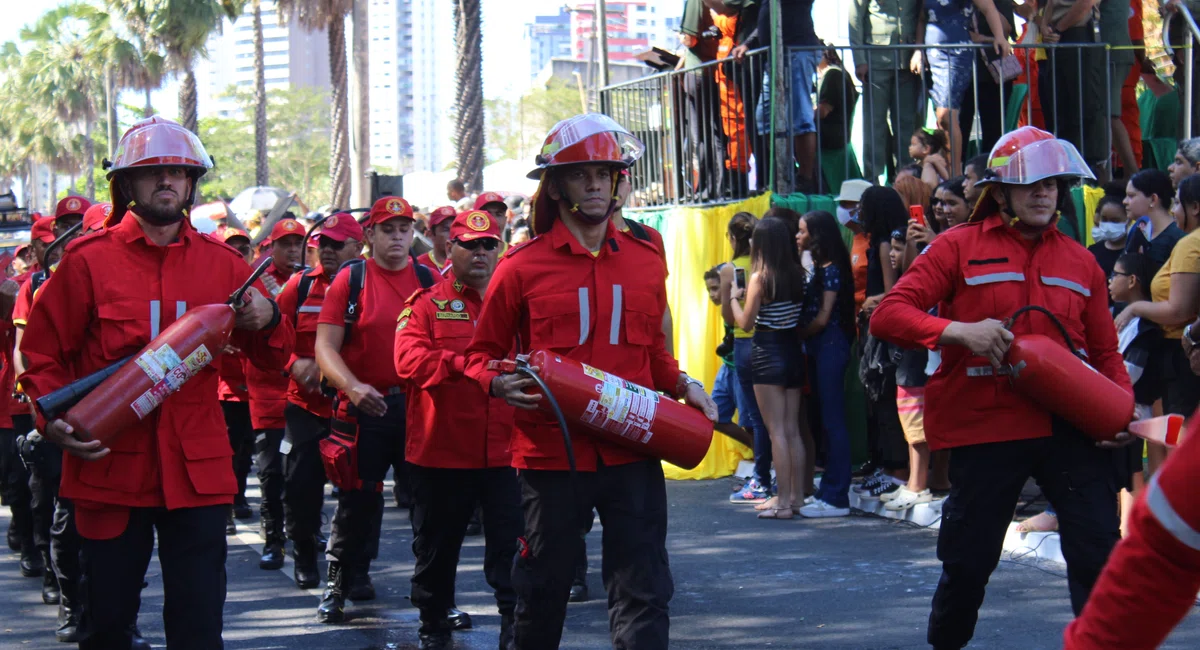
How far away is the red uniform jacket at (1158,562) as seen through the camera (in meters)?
1.90

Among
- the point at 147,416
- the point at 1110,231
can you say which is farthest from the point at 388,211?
the point at 1110,231

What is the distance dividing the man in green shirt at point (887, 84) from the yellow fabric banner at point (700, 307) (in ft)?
3.71

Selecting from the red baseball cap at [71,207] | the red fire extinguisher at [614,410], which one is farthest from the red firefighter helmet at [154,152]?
the red baseball cap at [71,207]

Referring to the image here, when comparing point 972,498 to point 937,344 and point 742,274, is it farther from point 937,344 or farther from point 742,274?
point 742,274

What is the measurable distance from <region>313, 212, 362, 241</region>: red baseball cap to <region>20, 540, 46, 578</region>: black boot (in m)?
2.72

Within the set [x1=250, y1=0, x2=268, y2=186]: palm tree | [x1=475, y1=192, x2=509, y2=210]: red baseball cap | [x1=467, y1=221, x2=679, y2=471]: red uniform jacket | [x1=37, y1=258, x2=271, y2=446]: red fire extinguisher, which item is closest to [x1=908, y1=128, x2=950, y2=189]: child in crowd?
[x1=475, y1=192, x2=509, y2=210]: red baseball cap

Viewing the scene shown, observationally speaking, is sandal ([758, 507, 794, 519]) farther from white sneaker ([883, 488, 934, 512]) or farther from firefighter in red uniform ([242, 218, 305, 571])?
firefighter in red uniform ([242, 218, 305, 571])

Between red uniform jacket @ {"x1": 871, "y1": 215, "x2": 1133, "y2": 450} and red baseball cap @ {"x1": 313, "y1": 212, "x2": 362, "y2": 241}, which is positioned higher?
red baseball cap @ {"x1": 313, "y1": 212, "x2": 362, "y2": 241}

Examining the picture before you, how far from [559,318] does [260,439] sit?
4.35 meters

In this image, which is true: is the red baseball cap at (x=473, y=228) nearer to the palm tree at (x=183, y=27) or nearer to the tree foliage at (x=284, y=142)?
the palm tree at (x=183, y=27)

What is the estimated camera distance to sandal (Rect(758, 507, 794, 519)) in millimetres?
9430

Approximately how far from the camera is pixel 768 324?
9406 mm

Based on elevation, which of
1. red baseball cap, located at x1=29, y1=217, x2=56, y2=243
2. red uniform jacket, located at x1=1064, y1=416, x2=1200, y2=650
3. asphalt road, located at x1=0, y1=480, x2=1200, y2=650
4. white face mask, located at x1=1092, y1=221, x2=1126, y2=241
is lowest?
asphalt road, located at x1=0, y1=480, x2=1200, y2=650

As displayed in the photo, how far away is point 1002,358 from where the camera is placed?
4941 mm
